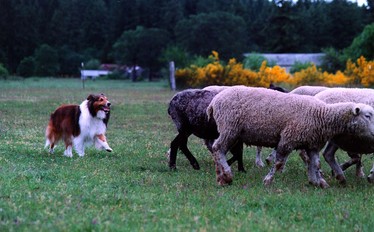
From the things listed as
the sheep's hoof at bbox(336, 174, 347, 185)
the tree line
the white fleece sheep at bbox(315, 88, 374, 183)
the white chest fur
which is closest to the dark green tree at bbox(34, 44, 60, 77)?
the tree line

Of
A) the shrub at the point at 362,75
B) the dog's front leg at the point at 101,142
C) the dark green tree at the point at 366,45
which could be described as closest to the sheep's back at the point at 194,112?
the dog's front leg at the point at 101,142

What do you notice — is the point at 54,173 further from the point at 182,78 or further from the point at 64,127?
the point at 182,78

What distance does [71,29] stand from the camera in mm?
83000

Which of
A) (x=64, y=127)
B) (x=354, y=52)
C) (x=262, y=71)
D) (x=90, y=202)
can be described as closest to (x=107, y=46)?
(x=354, y=52)

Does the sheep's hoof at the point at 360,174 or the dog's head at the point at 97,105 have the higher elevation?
the dog's head at the point at 97,105

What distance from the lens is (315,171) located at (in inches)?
375

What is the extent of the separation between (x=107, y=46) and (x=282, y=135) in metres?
82.2

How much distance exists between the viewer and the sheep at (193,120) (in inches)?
438

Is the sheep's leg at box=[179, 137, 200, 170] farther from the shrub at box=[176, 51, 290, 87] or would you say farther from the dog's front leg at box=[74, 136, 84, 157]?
the shrub at box=[176, 51, 290, 87]

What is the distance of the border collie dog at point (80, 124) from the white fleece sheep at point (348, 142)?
4.57 m

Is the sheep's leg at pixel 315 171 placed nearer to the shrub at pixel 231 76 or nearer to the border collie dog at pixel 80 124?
the border collie dog at pixel 80 124

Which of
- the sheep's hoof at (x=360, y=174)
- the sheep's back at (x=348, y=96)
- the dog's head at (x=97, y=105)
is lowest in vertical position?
the sheep's hoof at (x=360, y=174)

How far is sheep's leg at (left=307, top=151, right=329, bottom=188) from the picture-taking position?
9469 mm

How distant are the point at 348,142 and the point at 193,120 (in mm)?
2852
